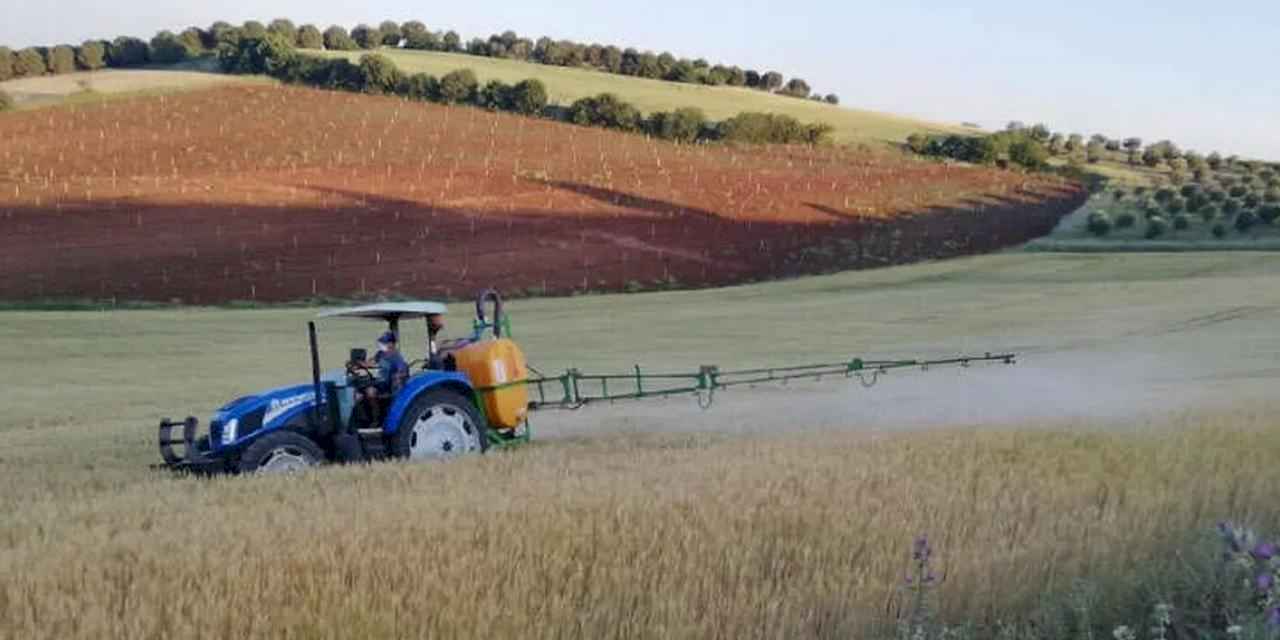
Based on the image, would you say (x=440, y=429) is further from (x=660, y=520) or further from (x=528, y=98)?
(x=528, y=98)

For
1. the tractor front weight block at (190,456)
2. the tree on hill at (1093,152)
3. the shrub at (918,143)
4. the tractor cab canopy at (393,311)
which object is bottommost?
the tractor front weight block at (190,456)

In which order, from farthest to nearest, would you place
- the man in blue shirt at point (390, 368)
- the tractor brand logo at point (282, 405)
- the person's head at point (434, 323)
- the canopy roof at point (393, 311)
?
the person's head at point (434, 323) → the canopy roof at point (393, 311) → the man in blue shirt at point (390, 368) → the tractor brand logo at point (282, 405)

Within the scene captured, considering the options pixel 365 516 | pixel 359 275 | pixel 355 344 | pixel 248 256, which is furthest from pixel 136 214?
pixel 365 516

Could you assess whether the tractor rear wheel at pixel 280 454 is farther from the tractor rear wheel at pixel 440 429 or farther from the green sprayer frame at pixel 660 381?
the green sprayer frame at pixel 660 381

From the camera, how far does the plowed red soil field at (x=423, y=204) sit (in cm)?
4962

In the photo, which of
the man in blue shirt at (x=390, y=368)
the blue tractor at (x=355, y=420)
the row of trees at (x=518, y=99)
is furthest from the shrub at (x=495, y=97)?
the man in blue shirt at (x=390, y=368)

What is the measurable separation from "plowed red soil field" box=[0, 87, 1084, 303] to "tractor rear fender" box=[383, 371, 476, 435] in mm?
34364

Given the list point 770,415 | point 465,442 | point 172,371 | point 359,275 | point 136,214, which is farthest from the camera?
point 136,214

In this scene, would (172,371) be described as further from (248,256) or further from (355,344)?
(248,256)

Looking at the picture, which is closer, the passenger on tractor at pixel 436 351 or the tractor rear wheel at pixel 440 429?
the tractor rear wheel at pixel 440 429

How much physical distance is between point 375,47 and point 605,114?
3823cm

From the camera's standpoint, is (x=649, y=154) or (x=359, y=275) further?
(x=649, y=154)

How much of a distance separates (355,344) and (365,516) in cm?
2643

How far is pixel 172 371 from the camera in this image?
29.1 m
